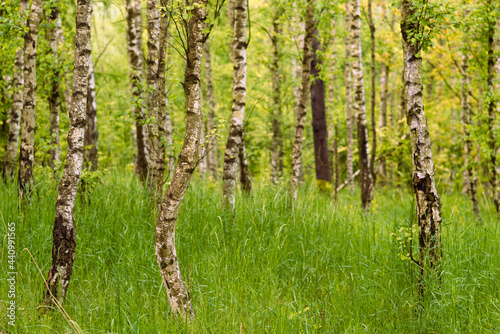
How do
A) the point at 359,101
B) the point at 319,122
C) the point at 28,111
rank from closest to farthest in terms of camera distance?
1. the point at 28,111
2. the point at 359,101
3. the point at 319,122

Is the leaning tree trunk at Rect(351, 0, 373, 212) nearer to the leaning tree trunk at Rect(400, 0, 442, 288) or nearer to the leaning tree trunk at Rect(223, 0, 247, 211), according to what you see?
the leaning tree trunk at Rect(223, 0, 247, 211)

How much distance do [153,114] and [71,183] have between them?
2.58m

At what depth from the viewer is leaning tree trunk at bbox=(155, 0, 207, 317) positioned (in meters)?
3.65

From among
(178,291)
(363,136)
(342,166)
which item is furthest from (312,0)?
(342,166)

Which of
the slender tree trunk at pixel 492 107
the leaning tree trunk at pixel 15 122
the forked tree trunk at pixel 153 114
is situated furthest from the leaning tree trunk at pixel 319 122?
the leaning tree trunk at pixel 15 122

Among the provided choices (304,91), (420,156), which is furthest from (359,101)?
(420,156)

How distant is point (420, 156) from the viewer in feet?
13.7

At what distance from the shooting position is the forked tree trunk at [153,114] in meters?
6.04

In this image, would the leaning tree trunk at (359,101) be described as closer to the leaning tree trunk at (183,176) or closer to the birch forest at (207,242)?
the birch forest at (207,242)

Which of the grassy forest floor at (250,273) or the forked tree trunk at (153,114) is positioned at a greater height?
the forked tree trunk at (153,114)

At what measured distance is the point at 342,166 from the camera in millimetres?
22734

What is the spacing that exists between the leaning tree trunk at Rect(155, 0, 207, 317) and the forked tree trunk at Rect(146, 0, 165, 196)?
93.3 inches

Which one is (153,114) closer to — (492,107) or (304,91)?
(304,91)

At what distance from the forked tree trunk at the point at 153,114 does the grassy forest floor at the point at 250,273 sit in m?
0.45
